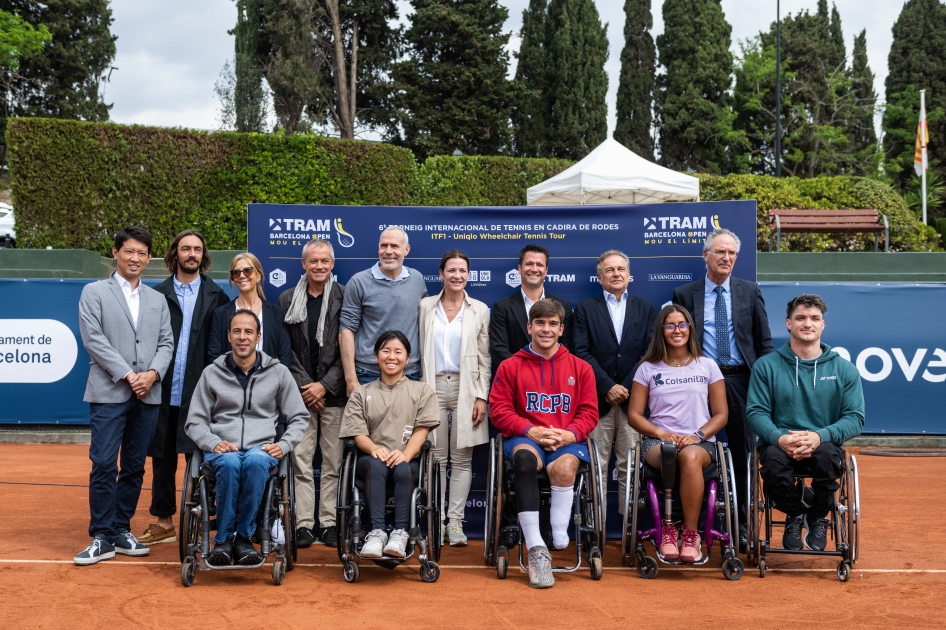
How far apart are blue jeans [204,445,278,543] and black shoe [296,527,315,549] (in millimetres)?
849

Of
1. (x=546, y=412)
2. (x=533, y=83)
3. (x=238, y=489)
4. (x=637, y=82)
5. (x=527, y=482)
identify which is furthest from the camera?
(x=637, y=82)

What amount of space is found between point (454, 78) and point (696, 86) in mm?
9450

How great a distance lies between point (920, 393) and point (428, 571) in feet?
22.0

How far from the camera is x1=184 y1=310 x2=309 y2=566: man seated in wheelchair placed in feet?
15.2

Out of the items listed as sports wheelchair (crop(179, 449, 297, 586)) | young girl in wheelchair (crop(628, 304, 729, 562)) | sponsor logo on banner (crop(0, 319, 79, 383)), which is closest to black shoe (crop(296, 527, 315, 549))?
sports wheelchair (crop(179, 449, 297, 586))

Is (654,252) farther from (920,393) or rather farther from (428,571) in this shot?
(920,393)

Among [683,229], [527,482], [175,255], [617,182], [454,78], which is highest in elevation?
[454,78]

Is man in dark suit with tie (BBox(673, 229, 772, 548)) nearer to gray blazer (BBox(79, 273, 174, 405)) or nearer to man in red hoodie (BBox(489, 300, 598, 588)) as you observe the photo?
man in red hoodie (BBox(489, 300, 598, 588))

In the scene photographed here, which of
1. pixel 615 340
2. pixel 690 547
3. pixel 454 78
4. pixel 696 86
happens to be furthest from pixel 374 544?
pixel 696 86

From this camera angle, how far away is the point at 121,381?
16.8 feet

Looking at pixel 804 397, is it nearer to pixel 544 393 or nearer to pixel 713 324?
pixel 713 324

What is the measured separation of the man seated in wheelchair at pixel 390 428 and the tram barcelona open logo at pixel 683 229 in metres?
1.97

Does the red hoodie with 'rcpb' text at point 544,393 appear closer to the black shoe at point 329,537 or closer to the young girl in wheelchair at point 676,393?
the young girl in wheelchair at point 676,393

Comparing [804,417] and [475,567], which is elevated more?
[804,417]
